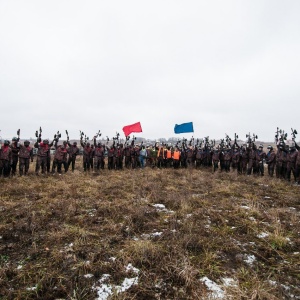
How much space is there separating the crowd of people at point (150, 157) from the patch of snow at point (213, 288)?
39.1 feet

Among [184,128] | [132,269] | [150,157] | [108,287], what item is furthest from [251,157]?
[108,287]

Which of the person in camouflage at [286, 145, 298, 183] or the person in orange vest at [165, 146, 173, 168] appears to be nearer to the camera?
the person in camouflage at [286, 145, 298, 183]

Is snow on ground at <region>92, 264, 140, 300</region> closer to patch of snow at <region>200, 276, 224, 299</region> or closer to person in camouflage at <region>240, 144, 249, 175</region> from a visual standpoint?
patch of snow at <region>200, 276, 224, 299</region>

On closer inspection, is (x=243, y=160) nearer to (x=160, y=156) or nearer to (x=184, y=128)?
(x=184, y=128)

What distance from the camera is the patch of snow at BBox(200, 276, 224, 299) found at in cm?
328

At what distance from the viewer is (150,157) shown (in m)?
21.0

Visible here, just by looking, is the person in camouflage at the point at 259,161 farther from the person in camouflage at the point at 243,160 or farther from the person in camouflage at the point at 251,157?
the person in camouflage at the point at 243,160

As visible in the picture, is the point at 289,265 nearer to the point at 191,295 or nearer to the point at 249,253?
the point at 249,253

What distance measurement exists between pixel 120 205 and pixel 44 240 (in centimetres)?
273

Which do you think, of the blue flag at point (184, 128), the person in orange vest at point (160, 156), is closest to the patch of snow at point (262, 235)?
the person in orange vest at point (160, 156)

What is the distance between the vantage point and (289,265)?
4.13 m

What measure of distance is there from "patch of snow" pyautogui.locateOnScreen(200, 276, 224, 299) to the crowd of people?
1191 centimetres

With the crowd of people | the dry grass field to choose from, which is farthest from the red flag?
the dry grass field

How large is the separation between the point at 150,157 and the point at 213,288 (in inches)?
690
